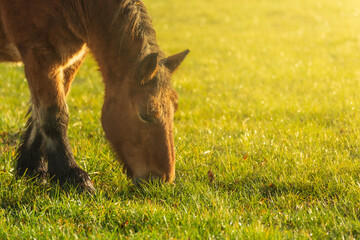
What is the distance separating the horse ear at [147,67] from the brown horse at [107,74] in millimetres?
19

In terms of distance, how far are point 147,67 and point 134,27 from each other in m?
0.52

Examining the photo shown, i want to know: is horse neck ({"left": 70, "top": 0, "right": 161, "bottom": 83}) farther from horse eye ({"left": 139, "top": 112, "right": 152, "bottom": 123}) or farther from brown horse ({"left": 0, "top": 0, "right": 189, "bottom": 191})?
horse eye ({"left": 139, "top": 112, "right": 152, "bottom": 123})

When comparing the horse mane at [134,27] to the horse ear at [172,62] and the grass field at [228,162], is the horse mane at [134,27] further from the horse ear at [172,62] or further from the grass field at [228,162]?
the grass field at [228,162]

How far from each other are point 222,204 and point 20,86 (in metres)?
5.92

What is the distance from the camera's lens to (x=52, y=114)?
4090 mm

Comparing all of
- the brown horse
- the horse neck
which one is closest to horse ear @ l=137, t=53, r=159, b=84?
the brown horse

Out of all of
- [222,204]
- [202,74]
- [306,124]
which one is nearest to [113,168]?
[222,204]

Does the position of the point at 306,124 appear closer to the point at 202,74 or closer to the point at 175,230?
the point at 175,230

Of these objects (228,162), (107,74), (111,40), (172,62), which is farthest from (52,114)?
(228,162)

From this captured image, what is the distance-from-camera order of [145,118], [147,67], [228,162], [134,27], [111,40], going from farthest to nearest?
[228,162], [111,40], [134,27], [145,118], [147,67]

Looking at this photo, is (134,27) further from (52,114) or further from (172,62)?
(52,114)

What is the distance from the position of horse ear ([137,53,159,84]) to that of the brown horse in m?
0.02

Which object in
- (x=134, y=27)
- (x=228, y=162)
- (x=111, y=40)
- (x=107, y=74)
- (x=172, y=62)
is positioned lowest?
(x=228, y=162)

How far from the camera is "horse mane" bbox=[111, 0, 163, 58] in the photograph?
12.8 ft
